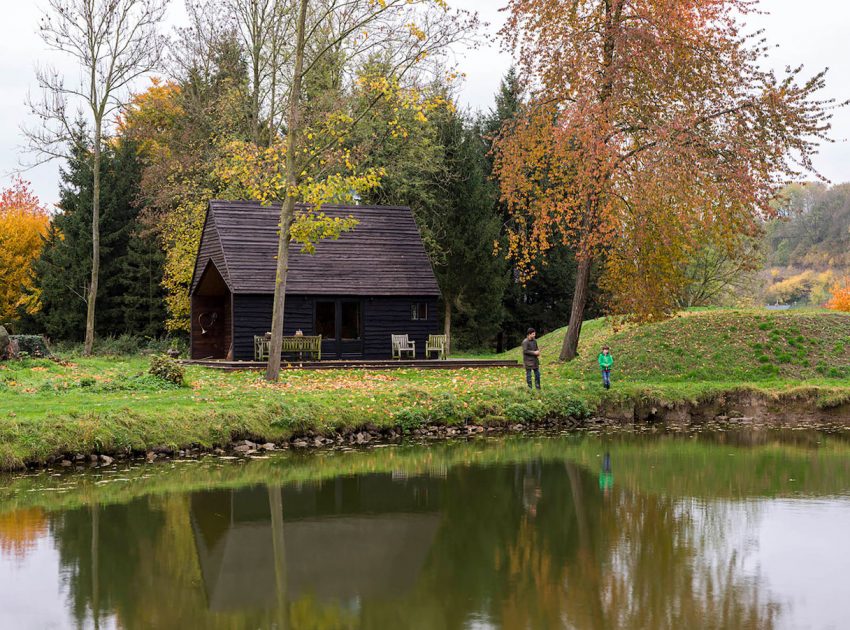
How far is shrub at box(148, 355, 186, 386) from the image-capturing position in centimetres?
2159

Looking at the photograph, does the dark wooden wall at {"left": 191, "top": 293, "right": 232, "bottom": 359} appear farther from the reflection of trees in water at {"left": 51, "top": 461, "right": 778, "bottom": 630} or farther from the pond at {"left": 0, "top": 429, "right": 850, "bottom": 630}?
the reflection of trees in water at {"left": 51, "top": 461, "right": 778, "bottom": 630}

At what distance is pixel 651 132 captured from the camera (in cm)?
2559

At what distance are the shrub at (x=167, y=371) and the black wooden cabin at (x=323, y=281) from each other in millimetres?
8457

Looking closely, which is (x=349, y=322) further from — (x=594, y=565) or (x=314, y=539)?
(x=594, y=565)

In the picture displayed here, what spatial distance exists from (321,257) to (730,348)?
14017 millimetres

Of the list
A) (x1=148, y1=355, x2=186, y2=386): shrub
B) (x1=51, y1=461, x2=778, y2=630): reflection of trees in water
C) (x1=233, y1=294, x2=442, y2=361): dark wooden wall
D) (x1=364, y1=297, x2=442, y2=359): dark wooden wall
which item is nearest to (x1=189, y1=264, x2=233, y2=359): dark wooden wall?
(x1=233, y1=294, x2=442, y2=361): dark wooden wall

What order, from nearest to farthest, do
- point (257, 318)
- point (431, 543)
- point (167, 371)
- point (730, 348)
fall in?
1. point (431, 543)
2. point (167, 371)
3. point (730, 348)
4. point (257, 318)

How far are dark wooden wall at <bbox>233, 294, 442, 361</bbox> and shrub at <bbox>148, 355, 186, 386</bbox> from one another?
8669 mm

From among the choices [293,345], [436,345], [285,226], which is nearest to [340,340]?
[293,345]

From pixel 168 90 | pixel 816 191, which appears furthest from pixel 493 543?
pixel 816 191

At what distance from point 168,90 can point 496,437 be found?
35.0m

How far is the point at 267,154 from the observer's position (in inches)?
922

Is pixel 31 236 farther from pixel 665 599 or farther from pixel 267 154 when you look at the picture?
pixel 665 599

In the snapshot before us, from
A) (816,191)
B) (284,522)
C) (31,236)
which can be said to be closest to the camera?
(284,522)
